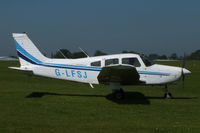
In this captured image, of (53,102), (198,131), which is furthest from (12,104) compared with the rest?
(198,131)

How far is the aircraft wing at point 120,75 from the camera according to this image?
7910 mm

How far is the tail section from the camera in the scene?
31.6ft

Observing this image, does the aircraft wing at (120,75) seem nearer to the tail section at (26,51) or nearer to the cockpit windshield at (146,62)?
the cockpit windshield at (146,62)

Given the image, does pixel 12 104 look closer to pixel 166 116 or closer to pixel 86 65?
pixel 86 65

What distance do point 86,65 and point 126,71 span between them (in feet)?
7.07

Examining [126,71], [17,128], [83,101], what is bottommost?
[83,101]

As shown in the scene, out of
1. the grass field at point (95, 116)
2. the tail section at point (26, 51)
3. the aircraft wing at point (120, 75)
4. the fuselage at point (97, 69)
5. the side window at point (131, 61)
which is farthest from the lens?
the tail section at point (26, 51)

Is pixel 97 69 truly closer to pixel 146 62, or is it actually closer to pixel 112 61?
pixel 112 61

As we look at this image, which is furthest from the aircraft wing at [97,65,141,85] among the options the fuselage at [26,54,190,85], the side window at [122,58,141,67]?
the side window at [122,58,141,67]

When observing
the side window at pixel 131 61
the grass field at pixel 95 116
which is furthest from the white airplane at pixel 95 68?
the grass field at pixel 95 116

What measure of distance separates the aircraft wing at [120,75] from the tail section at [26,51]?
3.04 m

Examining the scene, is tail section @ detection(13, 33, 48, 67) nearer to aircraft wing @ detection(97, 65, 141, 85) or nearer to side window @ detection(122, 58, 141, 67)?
aircraft wing @ detection(97, 65, 141, 85)

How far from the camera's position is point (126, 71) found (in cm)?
812

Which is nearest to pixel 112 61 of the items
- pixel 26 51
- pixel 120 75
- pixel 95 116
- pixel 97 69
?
pixel 97 69
